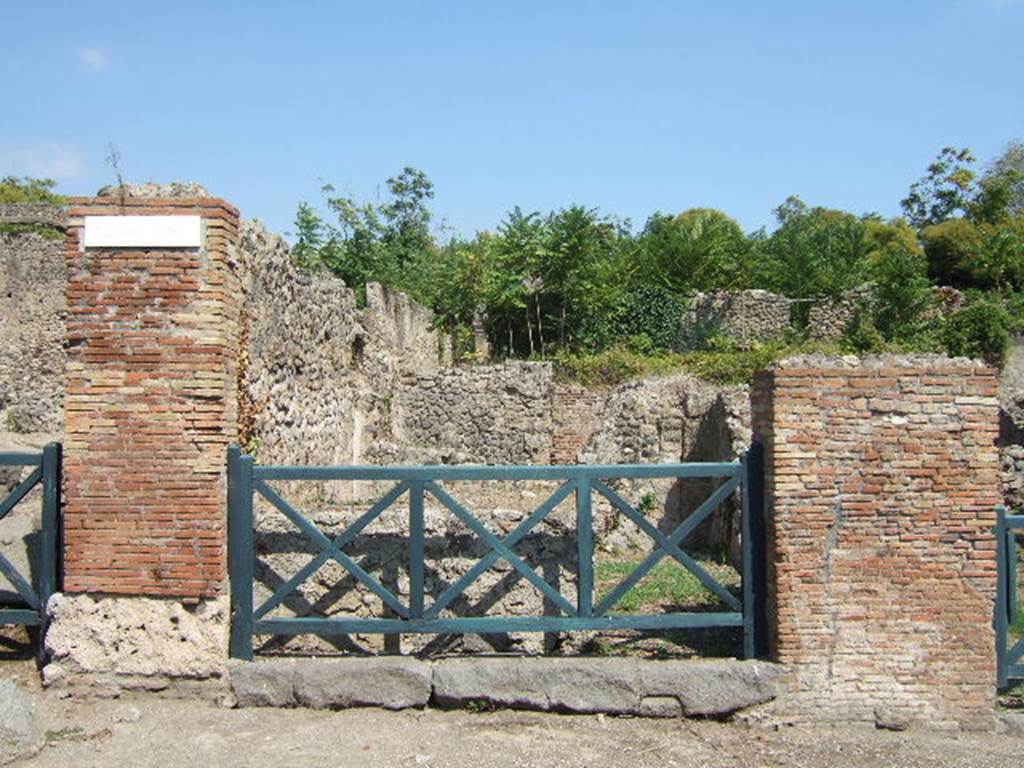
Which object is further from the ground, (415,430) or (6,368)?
(6,368)

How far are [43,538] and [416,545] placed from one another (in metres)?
2.36

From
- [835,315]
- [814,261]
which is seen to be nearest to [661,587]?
[835,315]

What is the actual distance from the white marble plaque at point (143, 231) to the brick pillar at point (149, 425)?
0.01m

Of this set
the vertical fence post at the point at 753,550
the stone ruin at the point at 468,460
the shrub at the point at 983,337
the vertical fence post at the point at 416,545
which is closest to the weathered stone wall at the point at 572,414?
the stone ruin at the point at 468,460

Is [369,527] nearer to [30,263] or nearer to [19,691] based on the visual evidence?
[19,691]

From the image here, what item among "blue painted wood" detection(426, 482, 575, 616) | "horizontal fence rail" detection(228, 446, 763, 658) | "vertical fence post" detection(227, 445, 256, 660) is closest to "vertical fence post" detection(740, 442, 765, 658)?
"horizontal fence rail" detection(228, 446, 763, 658)

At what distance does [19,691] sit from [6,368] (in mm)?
18294

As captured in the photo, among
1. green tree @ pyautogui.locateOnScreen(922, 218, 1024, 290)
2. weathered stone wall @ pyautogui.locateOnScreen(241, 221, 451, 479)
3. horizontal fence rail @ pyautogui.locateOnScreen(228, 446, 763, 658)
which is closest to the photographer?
horizontal fence rail @ pyautogui.locateOnScreen(228, 446, 763, 658)

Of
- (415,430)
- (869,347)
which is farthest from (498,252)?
(869,347)

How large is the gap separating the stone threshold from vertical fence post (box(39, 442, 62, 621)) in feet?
4.41

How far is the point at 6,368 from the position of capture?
21.2m

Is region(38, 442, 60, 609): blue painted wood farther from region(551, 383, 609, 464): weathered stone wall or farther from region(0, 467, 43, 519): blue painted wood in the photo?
region(551, 383, 609, 464): weathered stone wall

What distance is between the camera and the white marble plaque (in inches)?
221

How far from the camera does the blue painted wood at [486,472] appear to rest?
219 inches
